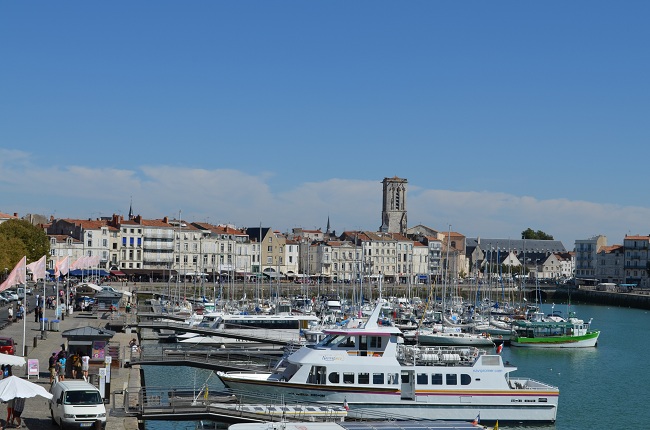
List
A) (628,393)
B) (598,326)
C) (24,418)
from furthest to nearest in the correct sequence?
(598,326), (628,393), (24,418)

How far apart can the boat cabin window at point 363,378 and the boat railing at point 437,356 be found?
6.53 feet

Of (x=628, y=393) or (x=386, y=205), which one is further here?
(x=386, y=205)

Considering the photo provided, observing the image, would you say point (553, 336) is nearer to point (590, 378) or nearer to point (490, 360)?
point (590, 378)

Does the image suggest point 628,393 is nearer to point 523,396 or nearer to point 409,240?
point 523,396

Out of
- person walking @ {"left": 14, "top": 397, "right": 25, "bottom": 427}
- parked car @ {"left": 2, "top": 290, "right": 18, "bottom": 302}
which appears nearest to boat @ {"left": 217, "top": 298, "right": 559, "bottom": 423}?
person walking @ {"left": 14, "top": 397, "right": 25, "bottom": 427}

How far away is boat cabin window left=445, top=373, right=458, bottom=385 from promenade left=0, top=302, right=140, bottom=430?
10.4 m

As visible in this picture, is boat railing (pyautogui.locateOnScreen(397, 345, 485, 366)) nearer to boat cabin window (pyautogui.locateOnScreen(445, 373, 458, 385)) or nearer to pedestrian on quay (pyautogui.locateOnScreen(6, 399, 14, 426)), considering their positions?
boat cabin window (pyautogui.locateOnScreen(445, 373, 458, 385))

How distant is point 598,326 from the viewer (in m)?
86.8

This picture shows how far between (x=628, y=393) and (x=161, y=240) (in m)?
86.1

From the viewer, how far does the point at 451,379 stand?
3294 centimetres

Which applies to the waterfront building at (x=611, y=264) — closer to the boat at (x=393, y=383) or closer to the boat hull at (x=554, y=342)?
the boat hull at (x=554, y=342)

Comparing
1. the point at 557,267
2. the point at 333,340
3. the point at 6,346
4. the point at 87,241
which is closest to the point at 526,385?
the point at 333,340

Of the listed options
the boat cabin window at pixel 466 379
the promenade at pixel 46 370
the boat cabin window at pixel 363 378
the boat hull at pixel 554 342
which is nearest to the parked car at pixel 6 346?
the promenade at pixel 46 370

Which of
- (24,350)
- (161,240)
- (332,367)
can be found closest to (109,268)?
(161,240)
